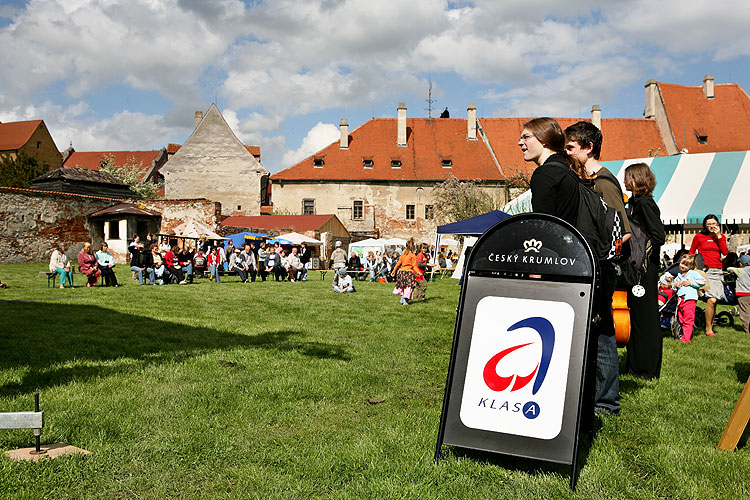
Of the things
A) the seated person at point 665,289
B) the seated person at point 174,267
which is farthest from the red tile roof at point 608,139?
the seated person at point 665,289

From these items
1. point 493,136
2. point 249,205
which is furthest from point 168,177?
point 493,136

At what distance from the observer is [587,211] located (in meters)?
3.58

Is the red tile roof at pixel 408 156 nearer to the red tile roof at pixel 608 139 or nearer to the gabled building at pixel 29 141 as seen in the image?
the red tile roof at pixel 608 139

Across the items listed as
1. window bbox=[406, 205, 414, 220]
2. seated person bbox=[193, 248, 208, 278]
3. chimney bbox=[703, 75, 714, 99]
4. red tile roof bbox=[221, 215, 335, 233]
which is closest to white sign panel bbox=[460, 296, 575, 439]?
seated person bbox=[193, 248, 208, 278]

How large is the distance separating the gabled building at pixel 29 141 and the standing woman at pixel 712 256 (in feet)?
236

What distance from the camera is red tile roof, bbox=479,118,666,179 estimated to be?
53906 millimetres

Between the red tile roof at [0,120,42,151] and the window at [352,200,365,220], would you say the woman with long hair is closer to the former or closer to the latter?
the window at [352,200,365,220]

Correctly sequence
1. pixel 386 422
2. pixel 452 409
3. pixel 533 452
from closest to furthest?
1. pixel 533 452
2. pixel 452 409
3. pixel 386 422

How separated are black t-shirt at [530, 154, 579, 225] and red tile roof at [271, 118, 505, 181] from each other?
49576 millimetres

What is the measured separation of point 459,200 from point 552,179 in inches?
1824

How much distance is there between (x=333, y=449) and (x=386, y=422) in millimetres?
645

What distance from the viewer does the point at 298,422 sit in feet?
13.3

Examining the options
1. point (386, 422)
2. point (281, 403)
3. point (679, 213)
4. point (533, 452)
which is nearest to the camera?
point (533, 452)

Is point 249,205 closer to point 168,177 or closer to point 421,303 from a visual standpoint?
point 168,177
